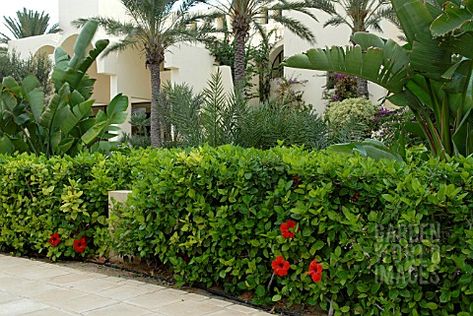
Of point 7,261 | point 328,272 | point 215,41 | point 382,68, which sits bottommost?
point 7,261

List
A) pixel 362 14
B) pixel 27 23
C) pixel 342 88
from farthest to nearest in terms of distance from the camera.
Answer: pixel 27 23, pixel 342 88, pixel 362 14

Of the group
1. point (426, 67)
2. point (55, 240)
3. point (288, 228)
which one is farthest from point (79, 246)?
point (426, 67)

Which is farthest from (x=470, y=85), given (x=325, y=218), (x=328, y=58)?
(x=325, y=218)

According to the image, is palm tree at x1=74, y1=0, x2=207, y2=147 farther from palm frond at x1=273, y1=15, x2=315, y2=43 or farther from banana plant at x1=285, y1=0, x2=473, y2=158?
banana plant at x1=285, y1=0, x2=473, y2=158

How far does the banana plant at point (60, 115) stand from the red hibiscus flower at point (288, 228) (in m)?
4.74

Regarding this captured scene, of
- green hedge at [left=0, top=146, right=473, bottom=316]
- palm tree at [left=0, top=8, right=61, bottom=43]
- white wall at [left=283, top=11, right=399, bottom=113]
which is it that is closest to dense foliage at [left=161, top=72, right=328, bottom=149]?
green hedge at [left=0, top=146, right=473, bottom=316]

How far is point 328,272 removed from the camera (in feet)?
14.4

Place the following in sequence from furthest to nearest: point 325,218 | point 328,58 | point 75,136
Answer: point 75,136 < point 328,58 < point 325,218

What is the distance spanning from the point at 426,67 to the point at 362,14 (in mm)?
15333

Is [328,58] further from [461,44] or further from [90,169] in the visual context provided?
[90,169]

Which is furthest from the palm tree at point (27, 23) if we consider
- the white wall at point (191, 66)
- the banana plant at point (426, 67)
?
the banana plant at point (426, 67)

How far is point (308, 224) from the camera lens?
175 inches

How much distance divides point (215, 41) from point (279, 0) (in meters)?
4.14

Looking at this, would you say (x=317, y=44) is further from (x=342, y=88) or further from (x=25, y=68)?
(x=25, y=68)
